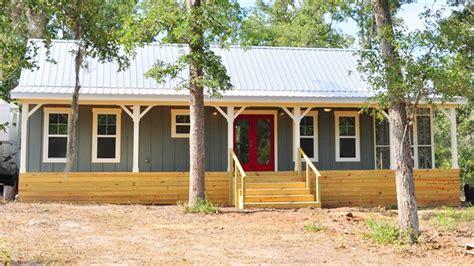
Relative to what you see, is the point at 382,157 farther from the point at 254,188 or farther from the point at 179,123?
the point at 179,123

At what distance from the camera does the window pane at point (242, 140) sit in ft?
52.2

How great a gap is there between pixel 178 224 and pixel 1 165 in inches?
410

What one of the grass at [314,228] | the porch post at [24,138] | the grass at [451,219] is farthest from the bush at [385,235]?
the porch post at [24,138]

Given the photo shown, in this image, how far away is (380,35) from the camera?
27.3 ft

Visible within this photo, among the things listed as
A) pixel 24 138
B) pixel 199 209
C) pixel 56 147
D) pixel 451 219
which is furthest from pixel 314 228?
pixel 56 147

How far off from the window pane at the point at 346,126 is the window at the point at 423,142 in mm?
1988

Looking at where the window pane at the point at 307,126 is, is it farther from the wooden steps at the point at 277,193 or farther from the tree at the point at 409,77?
the tree at the point at 409,77

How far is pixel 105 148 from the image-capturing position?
14938 mm

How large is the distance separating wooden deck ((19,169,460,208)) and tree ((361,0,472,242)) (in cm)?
508

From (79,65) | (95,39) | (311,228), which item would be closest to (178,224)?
(311,228)

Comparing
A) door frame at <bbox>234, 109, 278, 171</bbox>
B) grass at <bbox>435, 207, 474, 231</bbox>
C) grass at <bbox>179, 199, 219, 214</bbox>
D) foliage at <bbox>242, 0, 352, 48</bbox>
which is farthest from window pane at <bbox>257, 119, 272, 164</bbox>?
foliage at <bbox>242, 0, 352, 48</bbox>

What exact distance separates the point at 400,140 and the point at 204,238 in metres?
3.67

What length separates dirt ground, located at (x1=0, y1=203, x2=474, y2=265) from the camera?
6.86 meters

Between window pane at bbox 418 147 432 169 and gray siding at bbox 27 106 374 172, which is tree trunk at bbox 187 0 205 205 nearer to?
gray siding at bbox 27 106 374 172
